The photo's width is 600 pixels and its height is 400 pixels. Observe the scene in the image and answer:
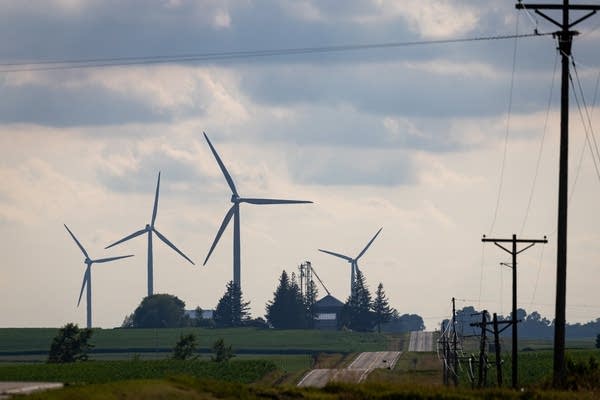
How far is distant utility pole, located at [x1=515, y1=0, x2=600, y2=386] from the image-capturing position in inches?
2164

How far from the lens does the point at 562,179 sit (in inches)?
2200

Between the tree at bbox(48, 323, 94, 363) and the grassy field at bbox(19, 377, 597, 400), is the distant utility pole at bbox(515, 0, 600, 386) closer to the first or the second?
the grassy field at bbox(19, 377, 597, 400)

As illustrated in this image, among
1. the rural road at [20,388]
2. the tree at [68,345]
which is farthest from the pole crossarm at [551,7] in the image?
the tree at [68,345]

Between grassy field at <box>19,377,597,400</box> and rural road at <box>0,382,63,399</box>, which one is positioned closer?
rural road at <box>0,382,63,399</box>

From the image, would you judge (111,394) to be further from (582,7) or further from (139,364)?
(139,364)

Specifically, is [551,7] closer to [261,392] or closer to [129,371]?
[261,392]

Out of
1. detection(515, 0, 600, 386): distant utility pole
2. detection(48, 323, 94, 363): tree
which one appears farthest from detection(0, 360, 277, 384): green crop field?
detection(515, 0, 600, 386): distant utility pole

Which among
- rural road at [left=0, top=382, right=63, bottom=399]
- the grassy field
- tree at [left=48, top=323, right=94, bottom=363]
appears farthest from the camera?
tree at [left=48, top=323, right=94, bottom=363]

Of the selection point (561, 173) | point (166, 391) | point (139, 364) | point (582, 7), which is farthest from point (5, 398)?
point (139, 364)

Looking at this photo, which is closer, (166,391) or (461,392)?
(166,391)

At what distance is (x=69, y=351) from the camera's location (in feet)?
541

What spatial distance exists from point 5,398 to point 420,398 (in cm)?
1484

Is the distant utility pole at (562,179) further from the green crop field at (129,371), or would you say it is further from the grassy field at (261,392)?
the green crop field at (129,371)

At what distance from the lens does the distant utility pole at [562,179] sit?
54969mm
